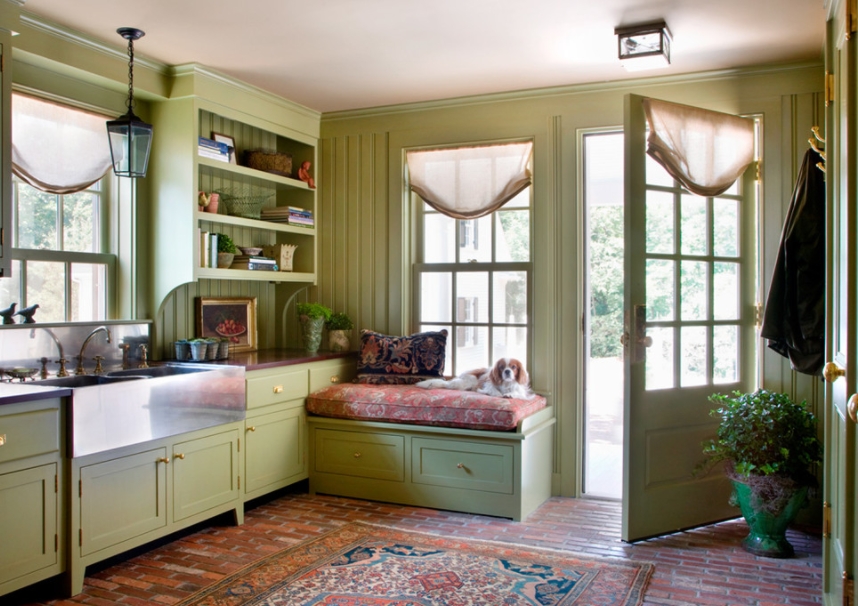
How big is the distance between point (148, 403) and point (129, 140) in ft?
4.35

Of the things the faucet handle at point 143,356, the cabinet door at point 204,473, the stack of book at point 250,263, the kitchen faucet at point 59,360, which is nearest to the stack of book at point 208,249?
the stack of book at point 250,263

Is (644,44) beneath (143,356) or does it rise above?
above

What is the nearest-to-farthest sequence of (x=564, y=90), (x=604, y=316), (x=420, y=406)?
(x=420, y=406), (x=564, y=90), (x=604, y=316)

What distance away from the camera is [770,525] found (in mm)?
3438

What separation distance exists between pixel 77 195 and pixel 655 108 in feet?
10.5

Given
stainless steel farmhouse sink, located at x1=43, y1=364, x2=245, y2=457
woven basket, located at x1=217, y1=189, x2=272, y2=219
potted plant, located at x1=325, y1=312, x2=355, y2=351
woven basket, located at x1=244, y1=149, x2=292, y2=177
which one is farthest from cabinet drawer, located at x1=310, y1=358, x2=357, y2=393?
woven basket, located at x1=244, y1=149, x2=292, y2=177

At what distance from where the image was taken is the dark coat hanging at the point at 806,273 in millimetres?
3258

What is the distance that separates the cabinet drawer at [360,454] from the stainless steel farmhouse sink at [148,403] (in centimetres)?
74

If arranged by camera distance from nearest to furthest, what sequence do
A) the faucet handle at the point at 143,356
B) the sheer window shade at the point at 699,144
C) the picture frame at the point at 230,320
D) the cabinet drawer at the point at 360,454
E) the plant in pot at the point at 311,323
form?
the sheer window shade at the point at 699,144 → the faucet handle at the point at 143,356 → the cabinet drawer at the point at 360,454 → the picture frame at the point at 230,320 → the plant in pot at the point at 311,323

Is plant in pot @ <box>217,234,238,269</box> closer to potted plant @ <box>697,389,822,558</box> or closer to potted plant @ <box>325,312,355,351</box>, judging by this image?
potted plant @ <box>325,312,355,351</box>

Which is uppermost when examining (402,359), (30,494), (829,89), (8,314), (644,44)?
(644,44)

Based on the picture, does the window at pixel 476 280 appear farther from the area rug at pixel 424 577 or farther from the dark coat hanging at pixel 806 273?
the dark coat hanging at pixel 806 273

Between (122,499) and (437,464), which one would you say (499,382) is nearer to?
(437,464)

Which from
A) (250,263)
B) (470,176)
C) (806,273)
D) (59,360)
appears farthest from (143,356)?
(806,273)
